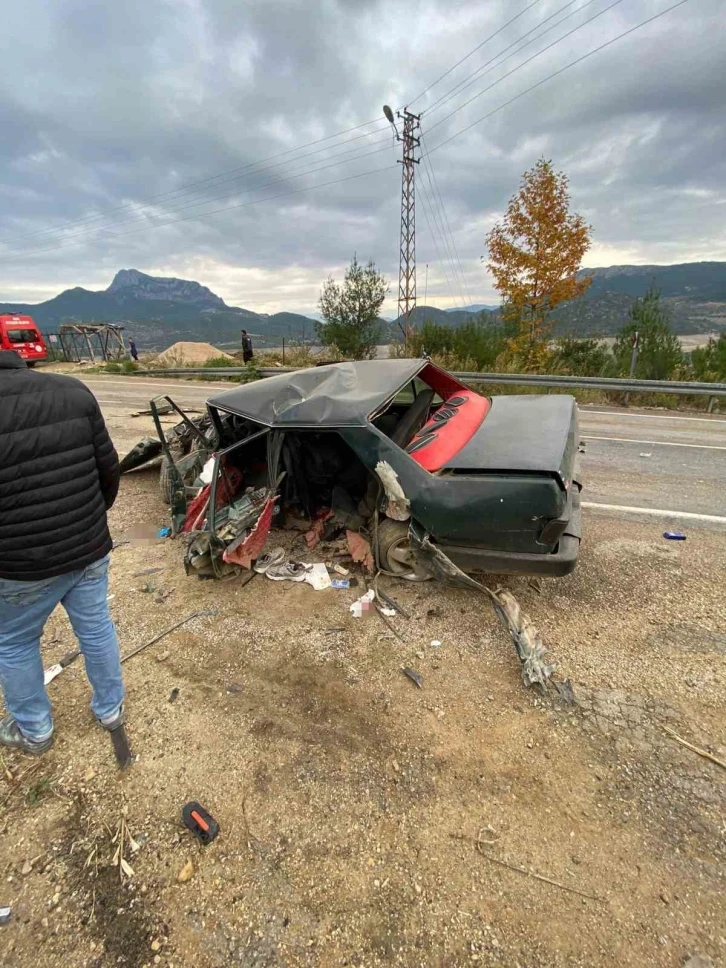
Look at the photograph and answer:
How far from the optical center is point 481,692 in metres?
2.44

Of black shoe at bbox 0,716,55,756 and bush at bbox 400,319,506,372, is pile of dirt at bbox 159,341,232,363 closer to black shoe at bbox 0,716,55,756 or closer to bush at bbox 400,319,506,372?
bush at bbox 400,319,506,372

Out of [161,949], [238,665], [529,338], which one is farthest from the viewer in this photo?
[529,338]

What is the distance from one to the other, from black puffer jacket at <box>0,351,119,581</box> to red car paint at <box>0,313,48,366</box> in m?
18.5

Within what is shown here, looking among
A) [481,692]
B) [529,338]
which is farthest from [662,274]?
[481,692]

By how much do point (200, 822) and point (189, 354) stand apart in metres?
22.5

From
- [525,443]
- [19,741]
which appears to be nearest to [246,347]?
[525,443]

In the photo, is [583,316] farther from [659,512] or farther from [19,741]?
[19,741]

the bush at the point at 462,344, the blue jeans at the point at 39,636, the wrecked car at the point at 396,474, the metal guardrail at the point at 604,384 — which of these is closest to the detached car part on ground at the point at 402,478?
the wrecked car at the point at 396,474

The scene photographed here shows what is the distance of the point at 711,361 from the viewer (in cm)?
1215

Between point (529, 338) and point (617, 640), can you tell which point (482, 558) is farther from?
point (529, 338)

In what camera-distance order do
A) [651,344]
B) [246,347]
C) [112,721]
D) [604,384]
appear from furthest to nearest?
[246,347] → [651,344] → [604,384] → [112,721]

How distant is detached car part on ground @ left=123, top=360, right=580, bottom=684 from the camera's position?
275 cm

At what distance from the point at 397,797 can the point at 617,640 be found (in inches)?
64.8

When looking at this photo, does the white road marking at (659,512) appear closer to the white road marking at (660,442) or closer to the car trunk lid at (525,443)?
the car trunk lid at (525,443)
